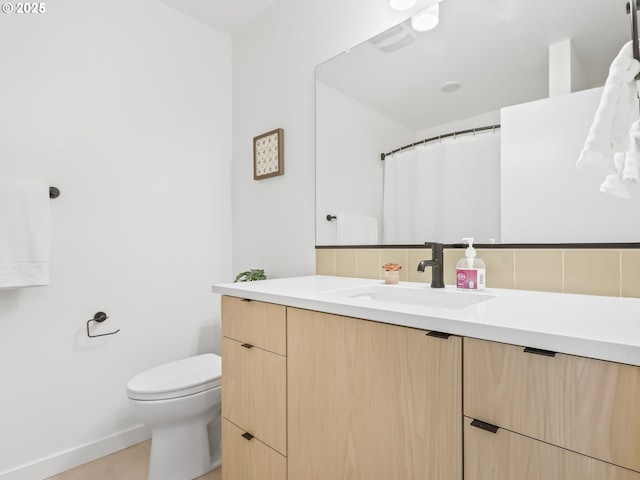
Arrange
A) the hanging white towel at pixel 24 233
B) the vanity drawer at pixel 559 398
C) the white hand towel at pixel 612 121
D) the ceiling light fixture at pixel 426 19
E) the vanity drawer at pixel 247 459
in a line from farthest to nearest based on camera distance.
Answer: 1. the hanging white towel at pixel 24 233
2. the ceiling light fixture at pixel 426 19
3. the vanity drawer at pixel 247 459
4. the white hand towel at pixel 612 121
5. the vanity drawer at pixel 559 398

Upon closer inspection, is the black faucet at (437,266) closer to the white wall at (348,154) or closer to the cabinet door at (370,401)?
the white wall at (348,154)

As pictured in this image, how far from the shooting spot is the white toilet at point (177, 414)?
1.47m

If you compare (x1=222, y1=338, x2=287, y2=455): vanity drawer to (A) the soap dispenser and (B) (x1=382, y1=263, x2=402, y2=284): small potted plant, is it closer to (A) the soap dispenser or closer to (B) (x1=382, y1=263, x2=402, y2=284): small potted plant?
(B) (x1=382, y1=263, x2=402, y2=284): small potted plant

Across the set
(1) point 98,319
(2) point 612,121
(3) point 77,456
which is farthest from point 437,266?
(3) point 77,456

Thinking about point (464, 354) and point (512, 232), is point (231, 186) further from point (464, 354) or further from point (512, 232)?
point (464, 354)

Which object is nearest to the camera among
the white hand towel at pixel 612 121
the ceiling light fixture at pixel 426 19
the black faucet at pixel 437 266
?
the white hand towel at pixel 612 121

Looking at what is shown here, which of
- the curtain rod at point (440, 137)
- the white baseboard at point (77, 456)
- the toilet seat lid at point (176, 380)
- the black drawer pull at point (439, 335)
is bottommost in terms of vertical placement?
the white baseboard at point (77, 456)

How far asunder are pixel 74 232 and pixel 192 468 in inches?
50.2

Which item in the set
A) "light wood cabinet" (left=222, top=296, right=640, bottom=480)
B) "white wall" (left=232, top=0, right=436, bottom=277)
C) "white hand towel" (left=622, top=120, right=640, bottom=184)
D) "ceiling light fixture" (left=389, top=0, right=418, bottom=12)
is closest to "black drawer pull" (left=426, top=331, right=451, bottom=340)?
"light wood cabinet" (left=222, top=296, right=640, bottom=480)

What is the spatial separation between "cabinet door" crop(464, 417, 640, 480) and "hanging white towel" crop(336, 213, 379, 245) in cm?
98

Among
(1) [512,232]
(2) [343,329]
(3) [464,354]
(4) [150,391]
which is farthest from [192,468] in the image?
(1) [512,232]

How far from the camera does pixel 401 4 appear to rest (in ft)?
4.85

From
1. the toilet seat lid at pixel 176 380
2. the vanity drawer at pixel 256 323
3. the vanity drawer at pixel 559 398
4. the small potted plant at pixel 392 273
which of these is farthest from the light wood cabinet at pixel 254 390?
the vanity drawer at pixel 559 398

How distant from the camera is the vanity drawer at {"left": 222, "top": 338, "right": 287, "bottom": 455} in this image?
1.10 m
